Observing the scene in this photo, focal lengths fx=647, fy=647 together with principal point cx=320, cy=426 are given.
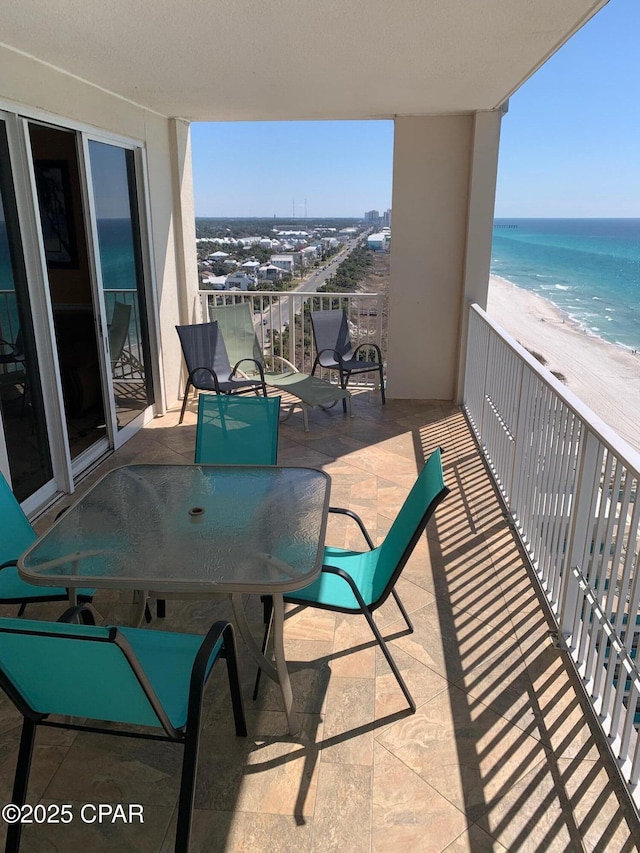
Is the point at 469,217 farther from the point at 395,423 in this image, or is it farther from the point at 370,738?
the point at 370,738

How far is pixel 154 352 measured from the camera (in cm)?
562

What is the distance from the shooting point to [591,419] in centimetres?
234

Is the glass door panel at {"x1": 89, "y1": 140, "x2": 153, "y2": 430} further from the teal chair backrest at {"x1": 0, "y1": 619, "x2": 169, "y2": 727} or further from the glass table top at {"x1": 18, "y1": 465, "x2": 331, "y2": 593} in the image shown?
the teal chair backrest at {"x1": 0, "y1": 619, "x2": 169, "y2": 727}

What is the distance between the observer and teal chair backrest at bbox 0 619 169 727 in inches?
57.0

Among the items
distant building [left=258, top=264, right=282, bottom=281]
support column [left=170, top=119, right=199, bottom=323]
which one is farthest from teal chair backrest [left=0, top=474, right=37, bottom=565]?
distant building [left=258, top=264, right=282, bottom=281]

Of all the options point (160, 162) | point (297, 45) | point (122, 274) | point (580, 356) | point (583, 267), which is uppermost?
point (297, 45)

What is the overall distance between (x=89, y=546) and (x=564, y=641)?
1.83 metres

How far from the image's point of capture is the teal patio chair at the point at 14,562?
229 centimetres

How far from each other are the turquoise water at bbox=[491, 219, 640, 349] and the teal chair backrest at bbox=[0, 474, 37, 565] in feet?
109

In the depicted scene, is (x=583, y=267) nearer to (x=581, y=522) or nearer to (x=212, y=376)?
(x=212, y=376)

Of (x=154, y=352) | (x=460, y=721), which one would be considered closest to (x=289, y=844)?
(x=460, y=721)

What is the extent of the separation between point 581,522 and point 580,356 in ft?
90.2

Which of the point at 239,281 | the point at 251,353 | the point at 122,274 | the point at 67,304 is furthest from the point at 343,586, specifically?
the point at 239,281

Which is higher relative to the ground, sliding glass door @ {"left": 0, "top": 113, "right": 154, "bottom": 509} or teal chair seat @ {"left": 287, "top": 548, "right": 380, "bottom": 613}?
sliding glass door @ {"left": 0, "top": 113, "right": 154, "bottom": 509}
